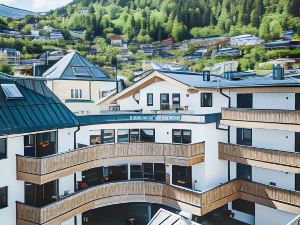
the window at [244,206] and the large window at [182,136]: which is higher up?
the large window at [182,136]

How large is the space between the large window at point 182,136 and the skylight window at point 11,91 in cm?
1092

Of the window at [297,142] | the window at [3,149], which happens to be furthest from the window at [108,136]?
the window at [297,142]

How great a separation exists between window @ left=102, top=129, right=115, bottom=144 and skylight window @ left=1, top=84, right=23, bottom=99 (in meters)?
6.91

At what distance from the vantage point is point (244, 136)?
2619 cm

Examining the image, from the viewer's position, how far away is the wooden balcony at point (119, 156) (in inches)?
818

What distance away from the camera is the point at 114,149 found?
2467cm

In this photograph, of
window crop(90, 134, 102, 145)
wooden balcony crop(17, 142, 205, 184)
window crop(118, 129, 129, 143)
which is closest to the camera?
wooden balcony crop(17, 142, 205, 184)

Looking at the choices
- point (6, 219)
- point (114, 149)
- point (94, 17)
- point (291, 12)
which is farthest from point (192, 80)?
point (94, 17)

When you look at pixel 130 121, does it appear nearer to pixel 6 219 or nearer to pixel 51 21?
pixel 6 219

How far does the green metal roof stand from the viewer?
64.0ft

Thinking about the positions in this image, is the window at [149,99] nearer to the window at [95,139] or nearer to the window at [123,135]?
the window at [123,135]

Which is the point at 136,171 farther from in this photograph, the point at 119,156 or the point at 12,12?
the point at 12,12

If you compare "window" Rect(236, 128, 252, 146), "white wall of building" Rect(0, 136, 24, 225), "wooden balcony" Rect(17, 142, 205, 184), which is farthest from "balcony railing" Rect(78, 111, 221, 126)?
"white wall of building" Rect(0, 136, 24, 225)

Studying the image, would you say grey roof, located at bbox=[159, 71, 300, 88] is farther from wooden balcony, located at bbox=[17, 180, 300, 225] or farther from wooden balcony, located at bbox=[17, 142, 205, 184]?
wooden balcony, located at bbox=[17, 180, 300, 225]
